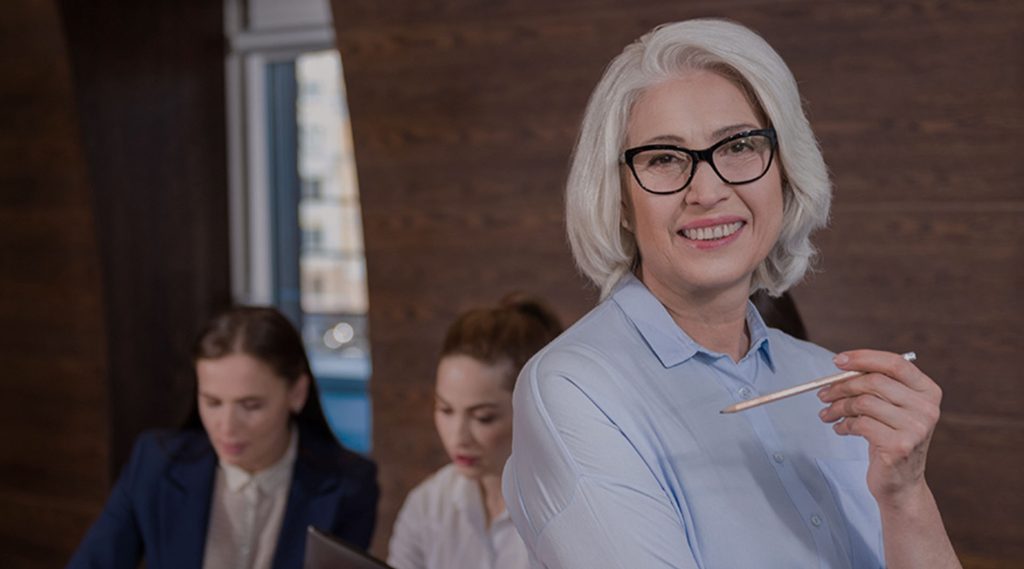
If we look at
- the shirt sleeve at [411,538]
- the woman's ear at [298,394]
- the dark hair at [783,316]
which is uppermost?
the dark hair at [783,316]

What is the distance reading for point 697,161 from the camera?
1208 mm

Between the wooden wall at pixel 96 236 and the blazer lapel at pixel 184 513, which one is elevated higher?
the wooden wall at pixel 96 236

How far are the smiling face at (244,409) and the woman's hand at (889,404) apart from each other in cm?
164

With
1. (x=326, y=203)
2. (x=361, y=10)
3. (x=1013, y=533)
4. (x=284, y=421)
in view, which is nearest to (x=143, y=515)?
(x=284, y=421)

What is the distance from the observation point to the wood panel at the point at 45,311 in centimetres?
445

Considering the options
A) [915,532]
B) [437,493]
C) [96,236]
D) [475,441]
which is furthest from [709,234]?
[96,236]

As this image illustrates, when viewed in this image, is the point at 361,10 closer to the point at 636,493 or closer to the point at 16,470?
the point at 16,470

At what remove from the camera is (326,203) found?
4867 millimetres

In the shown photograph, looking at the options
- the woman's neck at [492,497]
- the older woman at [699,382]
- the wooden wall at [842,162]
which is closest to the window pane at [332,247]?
the wooden wall at [842,162]

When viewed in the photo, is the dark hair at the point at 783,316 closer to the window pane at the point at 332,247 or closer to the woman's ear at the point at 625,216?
the woman's ear at the point at 625,216

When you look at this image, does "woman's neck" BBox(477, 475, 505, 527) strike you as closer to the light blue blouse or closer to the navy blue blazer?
the navy blue blazer

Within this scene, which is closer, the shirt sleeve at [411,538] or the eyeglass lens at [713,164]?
the eyeglass lens at [713,164]

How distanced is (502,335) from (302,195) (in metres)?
2.78

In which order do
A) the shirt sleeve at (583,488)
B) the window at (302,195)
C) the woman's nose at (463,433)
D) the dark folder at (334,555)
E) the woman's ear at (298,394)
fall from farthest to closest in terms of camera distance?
the window at (302,195), the woman's ear at (298,394), the woman's nose at (463,433), the dark folder at (334,555), the shirt sleeve at (583,488)
